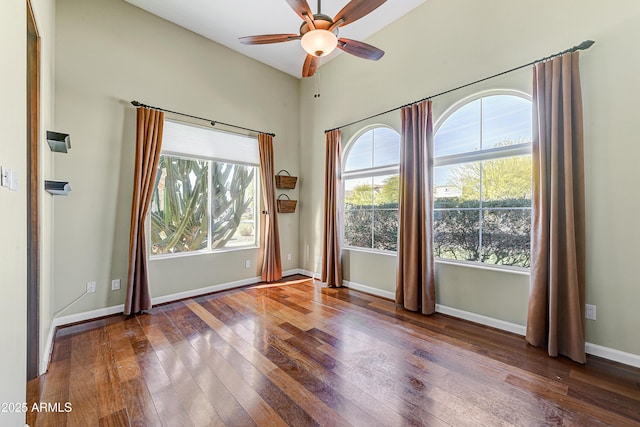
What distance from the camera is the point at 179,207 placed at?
3656mm

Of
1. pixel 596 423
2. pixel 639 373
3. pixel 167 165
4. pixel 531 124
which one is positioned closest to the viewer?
pixel 596 423

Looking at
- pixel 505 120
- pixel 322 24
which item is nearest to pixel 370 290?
pixel 505 120

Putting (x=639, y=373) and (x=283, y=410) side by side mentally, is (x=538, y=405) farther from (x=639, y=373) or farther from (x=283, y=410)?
(x=283, y=410)

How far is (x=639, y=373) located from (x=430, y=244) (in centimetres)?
173

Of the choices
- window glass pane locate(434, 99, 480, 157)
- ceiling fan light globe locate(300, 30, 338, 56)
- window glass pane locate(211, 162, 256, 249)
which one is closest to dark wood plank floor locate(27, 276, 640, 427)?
window glass pane locate(211, 162, 256, 249)

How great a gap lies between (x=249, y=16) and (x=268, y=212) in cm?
268

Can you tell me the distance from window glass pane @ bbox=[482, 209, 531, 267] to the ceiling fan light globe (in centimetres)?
225

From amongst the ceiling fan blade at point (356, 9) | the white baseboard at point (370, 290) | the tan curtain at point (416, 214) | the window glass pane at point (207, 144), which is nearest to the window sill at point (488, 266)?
the tan curtain at point (416, 214)

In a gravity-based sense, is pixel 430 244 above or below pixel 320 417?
above

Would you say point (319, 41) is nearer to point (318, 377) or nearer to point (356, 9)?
point (356, 9)

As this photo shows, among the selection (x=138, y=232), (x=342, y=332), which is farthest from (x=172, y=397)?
(x=138, y=232)

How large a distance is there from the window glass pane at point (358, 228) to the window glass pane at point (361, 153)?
0.69 m

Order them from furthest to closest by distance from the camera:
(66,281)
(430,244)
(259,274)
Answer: (259,274) < (430,244) < (66,281)

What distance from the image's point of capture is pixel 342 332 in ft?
8.65
